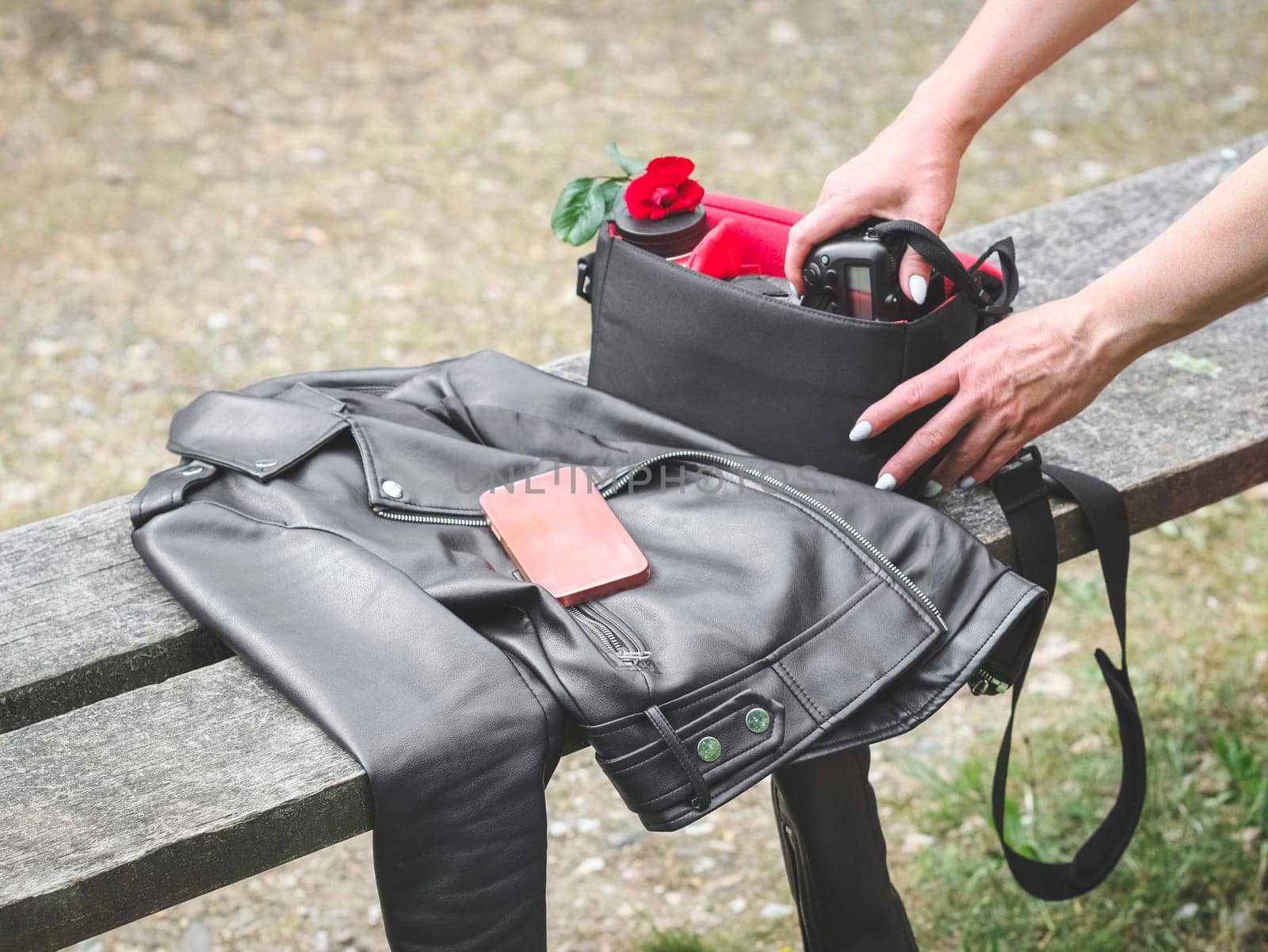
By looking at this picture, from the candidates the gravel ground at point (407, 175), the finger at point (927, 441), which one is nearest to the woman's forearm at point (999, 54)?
the finger at point (927, 441)

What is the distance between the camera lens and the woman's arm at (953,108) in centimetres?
158

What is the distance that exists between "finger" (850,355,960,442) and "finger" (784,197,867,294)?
176mm

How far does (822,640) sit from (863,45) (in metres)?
4.37

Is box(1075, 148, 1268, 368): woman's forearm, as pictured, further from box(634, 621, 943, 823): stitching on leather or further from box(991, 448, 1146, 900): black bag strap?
box(634, 621, 943, 823): stitching on leather

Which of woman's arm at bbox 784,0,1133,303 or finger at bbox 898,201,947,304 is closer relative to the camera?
finger at bbox 898,201,947,304

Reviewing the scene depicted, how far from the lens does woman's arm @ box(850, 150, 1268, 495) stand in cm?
135

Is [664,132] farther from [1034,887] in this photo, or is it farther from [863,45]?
[1034,887]

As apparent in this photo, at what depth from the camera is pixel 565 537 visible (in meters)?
1.29

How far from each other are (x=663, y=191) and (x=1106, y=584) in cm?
70

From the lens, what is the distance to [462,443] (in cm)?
142

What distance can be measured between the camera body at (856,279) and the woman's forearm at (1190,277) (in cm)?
23

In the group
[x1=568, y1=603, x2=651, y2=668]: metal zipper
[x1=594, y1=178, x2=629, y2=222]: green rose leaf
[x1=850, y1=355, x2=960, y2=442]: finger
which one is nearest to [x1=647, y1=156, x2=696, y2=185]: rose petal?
[x1=594, y1=178, x2=629, y2=222]: green rose leaf

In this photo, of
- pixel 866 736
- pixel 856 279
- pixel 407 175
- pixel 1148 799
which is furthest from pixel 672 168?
pixel 407 175

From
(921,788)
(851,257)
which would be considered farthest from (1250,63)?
(851,257)
